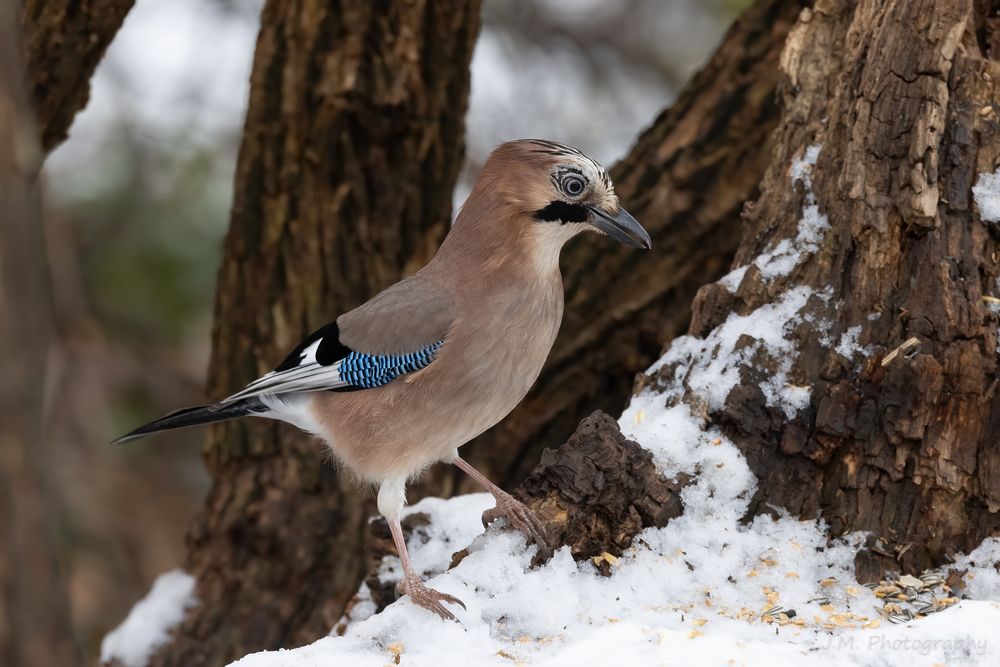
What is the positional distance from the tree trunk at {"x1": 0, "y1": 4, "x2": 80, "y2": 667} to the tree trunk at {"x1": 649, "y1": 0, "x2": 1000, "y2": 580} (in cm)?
165

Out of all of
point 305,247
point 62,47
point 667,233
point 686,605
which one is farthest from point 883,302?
point 62,47

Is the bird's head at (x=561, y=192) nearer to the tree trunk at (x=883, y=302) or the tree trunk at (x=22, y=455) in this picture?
the tree trunk at (x=883, y=302)

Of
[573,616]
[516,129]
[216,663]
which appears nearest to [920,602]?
[573,616]

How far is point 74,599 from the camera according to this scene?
647 centimetres

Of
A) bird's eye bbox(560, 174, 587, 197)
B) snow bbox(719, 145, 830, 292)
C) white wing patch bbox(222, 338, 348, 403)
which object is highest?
bird's eye bbox(560, 174, 587, 197)

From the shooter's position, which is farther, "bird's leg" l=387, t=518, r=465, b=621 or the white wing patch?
the white wing patch

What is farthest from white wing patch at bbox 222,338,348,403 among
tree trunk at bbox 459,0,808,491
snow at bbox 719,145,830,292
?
tree trunk at bbox 459,0,808,491

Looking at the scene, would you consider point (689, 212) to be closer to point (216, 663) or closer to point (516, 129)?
point (216, 663)

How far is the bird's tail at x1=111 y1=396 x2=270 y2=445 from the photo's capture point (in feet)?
11.6

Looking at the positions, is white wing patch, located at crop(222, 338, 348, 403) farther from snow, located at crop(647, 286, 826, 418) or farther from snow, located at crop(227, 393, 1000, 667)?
snow, located at crop(647, 286, 826, 418)

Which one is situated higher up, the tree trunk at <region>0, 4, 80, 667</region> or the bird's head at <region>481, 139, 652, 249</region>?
the bird's head at <region>481, 139, 652, 249</region>

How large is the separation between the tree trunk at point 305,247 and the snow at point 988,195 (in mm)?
1946

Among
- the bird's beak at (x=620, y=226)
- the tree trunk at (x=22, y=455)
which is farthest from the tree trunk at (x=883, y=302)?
the tree trunk at (x=22, y=455)

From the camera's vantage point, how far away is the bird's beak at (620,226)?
3.34m
